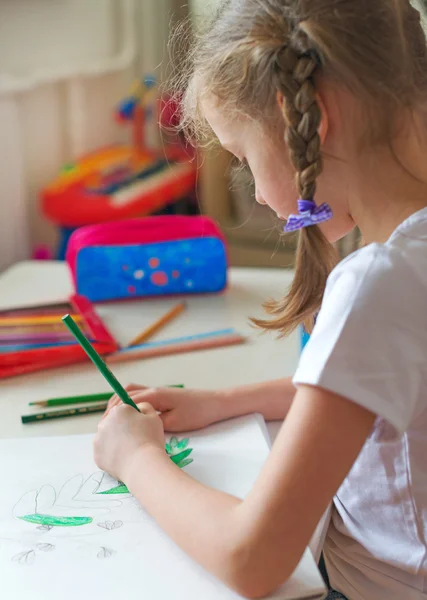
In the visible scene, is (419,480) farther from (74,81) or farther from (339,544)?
(74,81)

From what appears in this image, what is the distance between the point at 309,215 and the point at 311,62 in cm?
12

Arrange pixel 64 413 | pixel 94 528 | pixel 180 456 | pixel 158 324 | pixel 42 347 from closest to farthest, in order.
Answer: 1. pixel 94 528
2. pixel 180 456
3. pixel 64 413
4. pixel 42 347
5. pixel 158 324

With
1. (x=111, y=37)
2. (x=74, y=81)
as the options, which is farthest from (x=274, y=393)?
(x=111, y=37)

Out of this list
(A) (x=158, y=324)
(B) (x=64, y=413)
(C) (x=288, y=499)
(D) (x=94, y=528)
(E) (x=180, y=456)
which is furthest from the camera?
(A) (x=158, y=324)

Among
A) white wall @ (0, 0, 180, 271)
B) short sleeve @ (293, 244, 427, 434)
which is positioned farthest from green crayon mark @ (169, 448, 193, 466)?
white wall @ (0, 0, 180, 271)

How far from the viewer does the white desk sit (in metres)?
0.86

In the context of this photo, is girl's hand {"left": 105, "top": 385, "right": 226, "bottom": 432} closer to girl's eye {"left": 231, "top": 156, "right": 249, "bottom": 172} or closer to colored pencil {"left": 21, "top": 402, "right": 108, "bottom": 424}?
colored pencil {"left": 21, "top": 402, "right": 108, "bottom": 424}

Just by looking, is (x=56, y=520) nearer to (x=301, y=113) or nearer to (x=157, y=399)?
(x=157, y=399)

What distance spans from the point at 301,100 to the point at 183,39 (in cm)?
27

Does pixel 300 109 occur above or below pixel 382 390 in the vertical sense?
above

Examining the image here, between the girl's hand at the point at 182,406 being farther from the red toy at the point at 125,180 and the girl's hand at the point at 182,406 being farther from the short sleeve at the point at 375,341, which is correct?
the red toy at the point at 125,180

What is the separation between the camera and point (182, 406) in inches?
31.4

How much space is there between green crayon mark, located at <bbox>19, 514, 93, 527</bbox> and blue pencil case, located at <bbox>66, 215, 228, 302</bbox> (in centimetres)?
56

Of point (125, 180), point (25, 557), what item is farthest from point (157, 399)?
point (125, 180)
